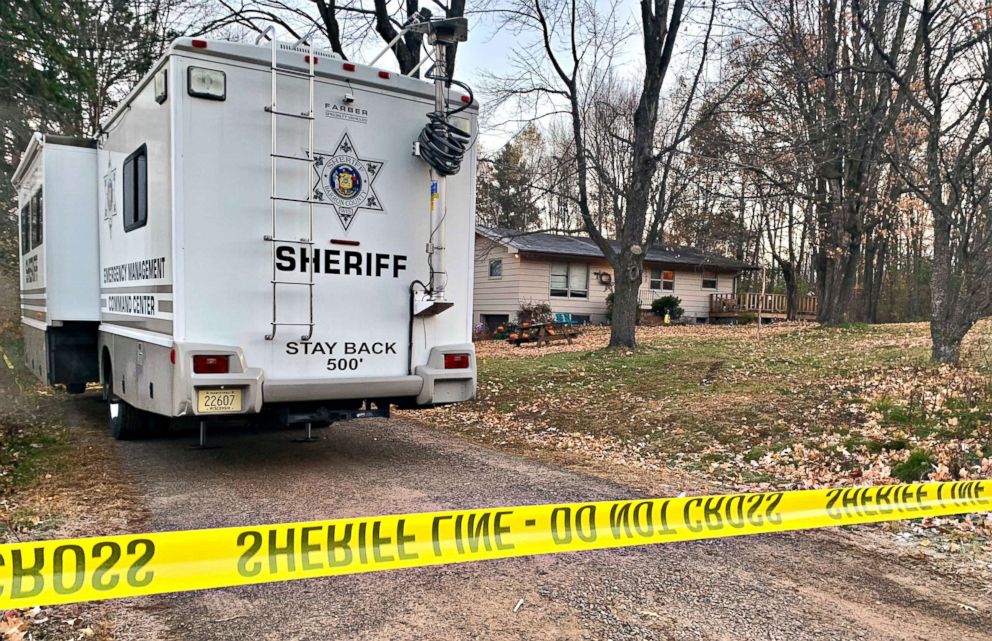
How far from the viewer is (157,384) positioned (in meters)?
5.76

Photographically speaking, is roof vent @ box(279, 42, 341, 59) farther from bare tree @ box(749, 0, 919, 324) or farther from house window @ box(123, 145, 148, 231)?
bare tree @ box(749, 0, 919, 324)

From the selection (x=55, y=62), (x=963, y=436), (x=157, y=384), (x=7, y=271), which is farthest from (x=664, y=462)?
(x=7, y=271)

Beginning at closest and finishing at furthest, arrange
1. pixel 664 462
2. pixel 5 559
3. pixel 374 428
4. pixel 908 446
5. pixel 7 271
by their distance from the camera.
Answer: pixel 5 559, pixel 908 446, pixel 664 462, pixel 374 428, pixel 7 271

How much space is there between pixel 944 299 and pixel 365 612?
31.8 feet

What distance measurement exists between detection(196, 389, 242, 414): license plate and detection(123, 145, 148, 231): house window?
173cm

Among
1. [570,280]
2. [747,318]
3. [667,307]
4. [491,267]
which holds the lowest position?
[747,318]

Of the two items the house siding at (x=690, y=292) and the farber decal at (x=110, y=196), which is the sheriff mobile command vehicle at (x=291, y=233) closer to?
the farber decal at (x=110, y=196)

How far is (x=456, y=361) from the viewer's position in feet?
21.0

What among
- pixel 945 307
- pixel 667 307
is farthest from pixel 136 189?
pixel 667 307

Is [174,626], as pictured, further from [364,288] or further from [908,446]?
[908,446]

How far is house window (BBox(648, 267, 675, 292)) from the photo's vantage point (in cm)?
2911

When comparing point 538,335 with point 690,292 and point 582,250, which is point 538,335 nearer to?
point 582,250

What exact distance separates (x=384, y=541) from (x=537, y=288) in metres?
23.1

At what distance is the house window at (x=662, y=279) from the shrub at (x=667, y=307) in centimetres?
96
